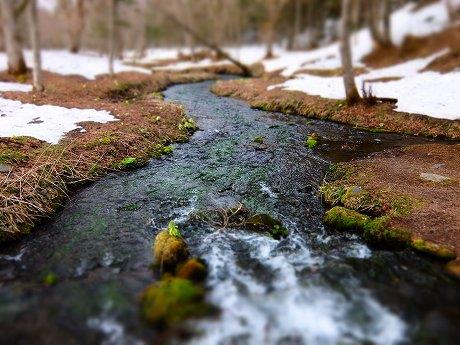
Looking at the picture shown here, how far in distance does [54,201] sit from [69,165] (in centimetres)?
157

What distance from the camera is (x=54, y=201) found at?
896 centimetres

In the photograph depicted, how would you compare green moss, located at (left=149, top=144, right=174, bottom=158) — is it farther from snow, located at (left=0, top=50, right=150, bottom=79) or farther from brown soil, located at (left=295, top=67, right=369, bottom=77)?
brown soil, located at (left=295, top=67, right=369, bottom=77)

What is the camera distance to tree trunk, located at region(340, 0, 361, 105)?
14.8m

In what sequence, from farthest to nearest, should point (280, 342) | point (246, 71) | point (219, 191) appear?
point (246, 71), point (219, 191), point (280, 342)

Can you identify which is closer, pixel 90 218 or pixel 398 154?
pixel 90 218

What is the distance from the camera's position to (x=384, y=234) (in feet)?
24.2

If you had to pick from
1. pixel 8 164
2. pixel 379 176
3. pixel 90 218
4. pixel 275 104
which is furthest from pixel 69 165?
pixel 275 104

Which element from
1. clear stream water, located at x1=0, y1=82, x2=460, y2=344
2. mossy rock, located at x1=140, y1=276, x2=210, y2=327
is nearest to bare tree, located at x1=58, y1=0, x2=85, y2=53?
clear stream water, located at x1=0, y1=82, x2=460, y2=344

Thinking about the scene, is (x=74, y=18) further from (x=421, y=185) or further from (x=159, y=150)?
(x=421, y=185)

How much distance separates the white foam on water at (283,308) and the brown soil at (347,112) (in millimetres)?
9326

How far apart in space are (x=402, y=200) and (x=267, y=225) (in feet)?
11.2

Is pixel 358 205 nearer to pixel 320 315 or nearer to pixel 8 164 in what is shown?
pixel 320 315

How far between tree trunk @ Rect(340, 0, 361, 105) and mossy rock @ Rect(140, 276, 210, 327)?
1329cm

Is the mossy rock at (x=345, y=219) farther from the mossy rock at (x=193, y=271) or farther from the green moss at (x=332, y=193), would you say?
the mossy rock at (x=193, y=271)
